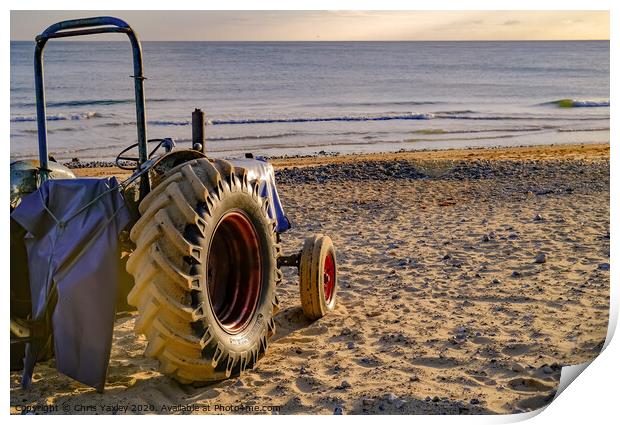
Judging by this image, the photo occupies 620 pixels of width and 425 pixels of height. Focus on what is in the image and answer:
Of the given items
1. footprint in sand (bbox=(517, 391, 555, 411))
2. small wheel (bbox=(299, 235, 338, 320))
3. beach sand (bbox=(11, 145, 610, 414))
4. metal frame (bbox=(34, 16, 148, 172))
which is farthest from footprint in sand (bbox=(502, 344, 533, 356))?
metal frame (bbox=(34, 16, 148, 172))

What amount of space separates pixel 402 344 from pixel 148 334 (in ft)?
6.62

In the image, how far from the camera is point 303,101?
30969 millimetres

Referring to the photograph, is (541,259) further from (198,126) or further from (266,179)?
(198,126)

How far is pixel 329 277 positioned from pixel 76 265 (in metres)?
2.55

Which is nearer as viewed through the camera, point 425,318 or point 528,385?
point 528,385

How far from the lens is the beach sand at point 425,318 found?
14.0 feet

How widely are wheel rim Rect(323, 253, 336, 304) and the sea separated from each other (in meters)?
2.40

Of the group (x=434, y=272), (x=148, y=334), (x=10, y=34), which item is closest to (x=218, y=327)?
(x=148, y=334)

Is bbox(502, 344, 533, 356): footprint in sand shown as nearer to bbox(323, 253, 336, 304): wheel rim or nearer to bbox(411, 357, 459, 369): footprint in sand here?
bbox(411, 357, 459, 369): footprint in sand

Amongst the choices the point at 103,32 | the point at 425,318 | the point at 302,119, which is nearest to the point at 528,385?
the point at 425,318

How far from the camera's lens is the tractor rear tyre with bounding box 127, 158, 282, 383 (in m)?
3.84

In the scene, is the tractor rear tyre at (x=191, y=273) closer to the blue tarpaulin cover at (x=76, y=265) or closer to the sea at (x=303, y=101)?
the blue tarpaulin cover at (x=76, y=265)

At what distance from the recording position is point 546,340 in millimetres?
5109

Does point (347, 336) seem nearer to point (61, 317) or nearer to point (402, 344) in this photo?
point (402, 344)
